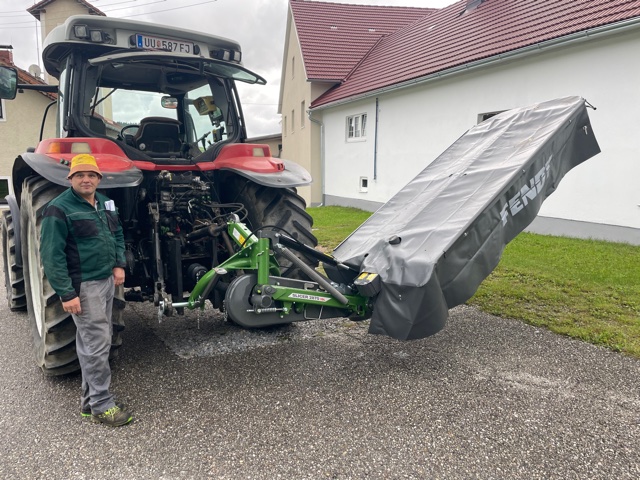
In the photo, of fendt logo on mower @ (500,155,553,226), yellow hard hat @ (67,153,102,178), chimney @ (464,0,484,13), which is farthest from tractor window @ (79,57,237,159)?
chimney @ (464,0,484,13)

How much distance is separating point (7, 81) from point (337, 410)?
3.26m

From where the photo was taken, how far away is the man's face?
2.58 meters

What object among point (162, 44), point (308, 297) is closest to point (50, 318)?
point (308, 297)

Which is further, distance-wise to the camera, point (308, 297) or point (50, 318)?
point (308, 297)

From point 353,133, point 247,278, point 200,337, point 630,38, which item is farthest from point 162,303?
point 353,133

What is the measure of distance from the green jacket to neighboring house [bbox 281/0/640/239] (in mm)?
7124

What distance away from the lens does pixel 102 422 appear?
2.62m

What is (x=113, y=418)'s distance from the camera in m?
2.60

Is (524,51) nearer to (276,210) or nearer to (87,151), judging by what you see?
(276,210)

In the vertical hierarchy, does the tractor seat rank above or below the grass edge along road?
above

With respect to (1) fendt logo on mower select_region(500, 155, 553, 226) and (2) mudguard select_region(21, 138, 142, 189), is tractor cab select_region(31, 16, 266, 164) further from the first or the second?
(1) fendt logo on mower select_region(500, 155, 553, 226)

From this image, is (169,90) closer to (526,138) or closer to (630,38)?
(526,138)

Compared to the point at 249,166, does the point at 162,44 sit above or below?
above

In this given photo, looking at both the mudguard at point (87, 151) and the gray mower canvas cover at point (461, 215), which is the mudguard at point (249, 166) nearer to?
the mudguard at point (87, 151)
